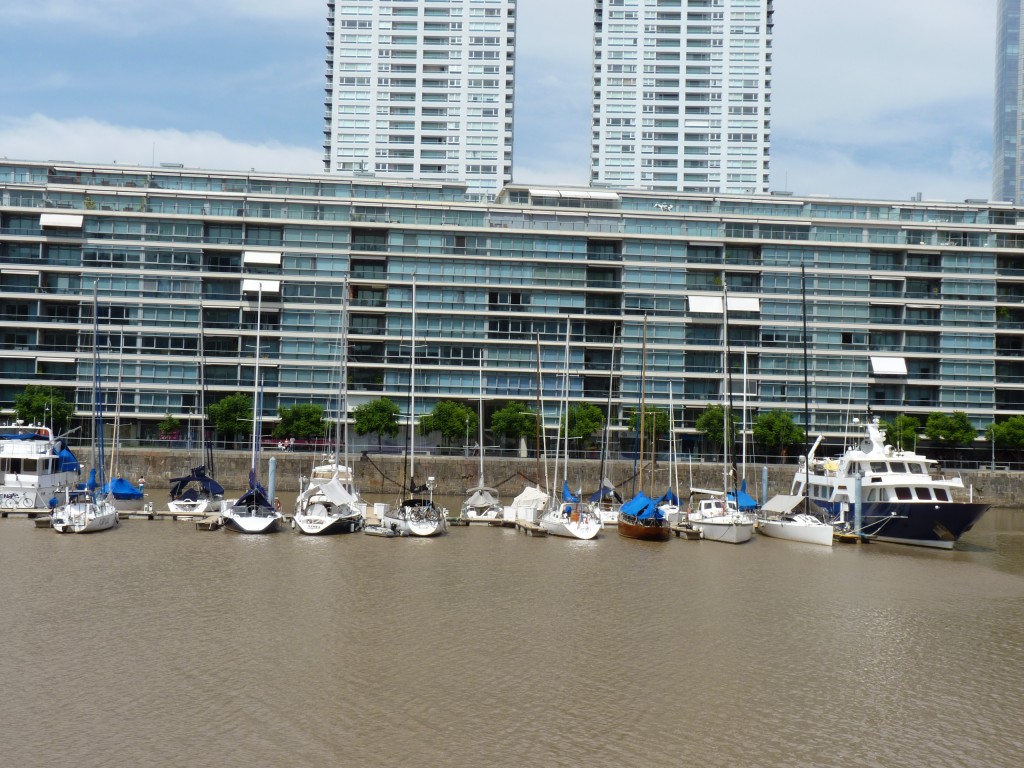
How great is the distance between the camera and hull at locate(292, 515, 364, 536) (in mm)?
57750

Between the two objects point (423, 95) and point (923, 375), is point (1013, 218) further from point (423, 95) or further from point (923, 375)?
point (423, 95)

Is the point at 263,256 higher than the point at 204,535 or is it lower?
higher

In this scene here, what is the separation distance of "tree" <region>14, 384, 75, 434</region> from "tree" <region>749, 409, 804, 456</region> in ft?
206

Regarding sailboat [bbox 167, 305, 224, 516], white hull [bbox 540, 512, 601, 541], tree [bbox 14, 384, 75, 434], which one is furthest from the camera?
tree [bbox 14, 384, 75, 434]

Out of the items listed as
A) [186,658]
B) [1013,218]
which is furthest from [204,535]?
[1013,218]

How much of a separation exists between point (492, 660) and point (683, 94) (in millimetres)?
151417

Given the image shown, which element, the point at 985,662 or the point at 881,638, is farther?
the point at 881,638

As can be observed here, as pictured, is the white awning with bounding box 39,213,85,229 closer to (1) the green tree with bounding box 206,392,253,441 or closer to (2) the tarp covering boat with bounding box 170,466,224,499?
(1) the green tree with bounding box 206,392,253,441

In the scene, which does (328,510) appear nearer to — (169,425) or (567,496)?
(567,496)

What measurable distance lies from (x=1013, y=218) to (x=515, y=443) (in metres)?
57.3

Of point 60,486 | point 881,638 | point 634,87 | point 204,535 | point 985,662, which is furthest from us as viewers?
point 634,87

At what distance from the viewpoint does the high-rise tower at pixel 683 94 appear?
16875cm

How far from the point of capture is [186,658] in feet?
98.3

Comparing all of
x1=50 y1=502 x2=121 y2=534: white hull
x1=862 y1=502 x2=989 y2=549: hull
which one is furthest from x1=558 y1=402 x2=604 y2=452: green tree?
x1=50 y1=502 x2=121 y2=534: white hull
